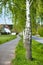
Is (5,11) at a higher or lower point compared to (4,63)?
higher

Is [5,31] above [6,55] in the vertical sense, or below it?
below

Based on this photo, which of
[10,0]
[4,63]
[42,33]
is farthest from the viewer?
[42,33]

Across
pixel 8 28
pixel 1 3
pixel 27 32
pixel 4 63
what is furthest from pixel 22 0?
pixel 8 28

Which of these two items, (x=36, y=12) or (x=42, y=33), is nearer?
(x=36, y=12)

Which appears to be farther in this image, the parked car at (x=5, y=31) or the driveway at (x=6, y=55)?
the parked car at (x=5, y=31)

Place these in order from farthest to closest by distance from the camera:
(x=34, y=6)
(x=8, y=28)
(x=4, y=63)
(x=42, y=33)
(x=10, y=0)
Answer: (x=8, y=28), (x=42, y=33), (x=34, y=6), (x=10, y=0), (x=4, y=63)

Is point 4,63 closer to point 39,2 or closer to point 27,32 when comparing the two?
point 27,32

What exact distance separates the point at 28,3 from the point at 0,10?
1907mm

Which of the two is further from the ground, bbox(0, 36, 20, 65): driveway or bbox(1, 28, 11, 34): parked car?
bbox(0, 36, 20, 65): driveway

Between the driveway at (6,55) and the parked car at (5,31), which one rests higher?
the driveway at (6,55)

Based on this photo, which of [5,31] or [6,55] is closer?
[6,55]

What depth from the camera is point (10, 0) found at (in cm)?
1608

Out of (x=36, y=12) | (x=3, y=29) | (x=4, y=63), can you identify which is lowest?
(x=3, y=29)

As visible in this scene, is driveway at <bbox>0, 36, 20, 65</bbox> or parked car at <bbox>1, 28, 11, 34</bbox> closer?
driveway at <bbox>0, 36, 20, 65</bbox>
